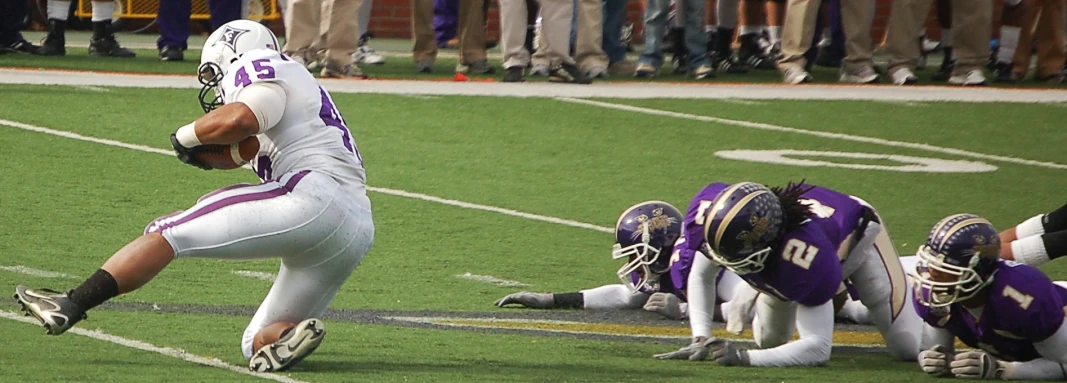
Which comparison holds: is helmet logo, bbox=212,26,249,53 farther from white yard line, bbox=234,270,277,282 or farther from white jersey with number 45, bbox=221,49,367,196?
white yard line, bbox=234,270,277,282

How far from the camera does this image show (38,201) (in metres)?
7.85

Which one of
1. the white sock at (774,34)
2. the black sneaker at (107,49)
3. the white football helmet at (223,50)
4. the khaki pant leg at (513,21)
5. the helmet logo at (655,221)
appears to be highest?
the white football helmet at (223,50)

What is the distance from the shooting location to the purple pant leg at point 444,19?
15806 mm

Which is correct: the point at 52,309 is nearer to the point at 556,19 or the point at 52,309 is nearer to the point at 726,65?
the point at 556,19

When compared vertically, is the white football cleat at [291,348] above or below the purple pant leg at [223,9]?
above

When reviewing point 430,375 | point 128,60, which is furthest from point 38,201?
point 128,60

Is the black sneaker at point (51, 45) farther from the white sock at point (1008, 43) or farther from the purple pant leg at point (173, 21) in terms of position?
the white sock at point (1008, 43)

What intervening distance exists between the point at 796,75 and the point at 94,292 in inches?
336

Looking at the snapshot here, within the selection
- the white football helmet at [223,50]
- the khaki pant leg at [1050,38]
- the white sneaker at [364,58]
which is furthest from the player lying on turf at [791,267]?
the white sneaker at [364,58]

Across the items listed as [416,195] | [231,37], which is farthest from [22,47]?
[231,37]

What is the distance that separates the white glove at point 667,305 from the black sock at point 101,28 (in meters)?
8.28

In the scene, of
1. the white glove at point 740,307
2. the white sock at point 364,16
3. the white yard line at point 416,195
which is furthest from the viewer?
the white sock at point 364,16

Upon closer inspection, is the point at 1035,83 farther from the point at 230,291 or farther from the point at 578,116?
the point at 230,291

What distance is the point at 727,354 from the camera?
5.09 m
